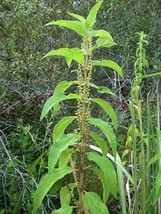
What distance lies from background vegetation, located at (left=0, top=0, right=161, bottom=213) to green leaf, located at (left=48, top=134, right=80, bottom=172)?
0.39 meters

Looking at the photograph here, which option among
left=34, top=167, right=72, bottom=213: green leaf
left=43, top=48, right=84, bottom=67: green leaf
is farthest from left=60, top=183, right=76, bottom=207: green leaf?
left=43, top=48, right=84, bottom=67: green leaf

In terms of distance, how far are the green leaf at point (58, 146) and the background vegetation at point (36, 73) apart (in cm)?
39

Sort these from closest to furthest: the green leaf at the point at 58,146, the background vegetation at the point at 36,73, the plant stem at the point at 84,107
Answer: the green leaf at the point at 58,146, the plant stem at the point at 84,107, the background vegetation at the point at 36,73

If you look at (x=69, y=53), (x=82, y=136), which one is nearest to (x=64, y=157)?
(x=82, y=136)

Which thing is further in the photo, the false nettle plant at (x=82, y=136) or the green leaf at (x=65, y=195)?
the green leaf at (x=65, y=195)

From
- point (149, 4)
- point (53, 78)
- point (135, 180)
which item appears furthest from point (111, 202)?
point (149, 4)

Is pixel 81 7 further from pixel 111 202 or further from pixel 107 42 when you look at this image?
pixel 107 42

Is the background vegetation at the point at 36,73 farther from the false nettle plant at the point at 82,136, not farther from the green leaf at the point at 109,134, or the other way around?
the green leaf at the point at 109,134

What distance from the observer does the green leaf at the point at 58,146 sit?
57.9 inches

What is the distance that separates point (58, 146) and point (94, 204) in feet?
0.77

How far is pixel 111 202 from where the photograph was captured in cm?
245

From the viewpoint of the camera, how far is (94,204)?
155cm

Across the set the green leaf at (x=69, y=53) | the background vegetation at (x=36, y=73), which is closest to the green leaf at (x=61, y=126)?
the green leaf at (x=69, y=53)

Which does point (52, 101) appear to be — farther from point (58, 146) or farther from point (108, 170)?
point (108, 170)
